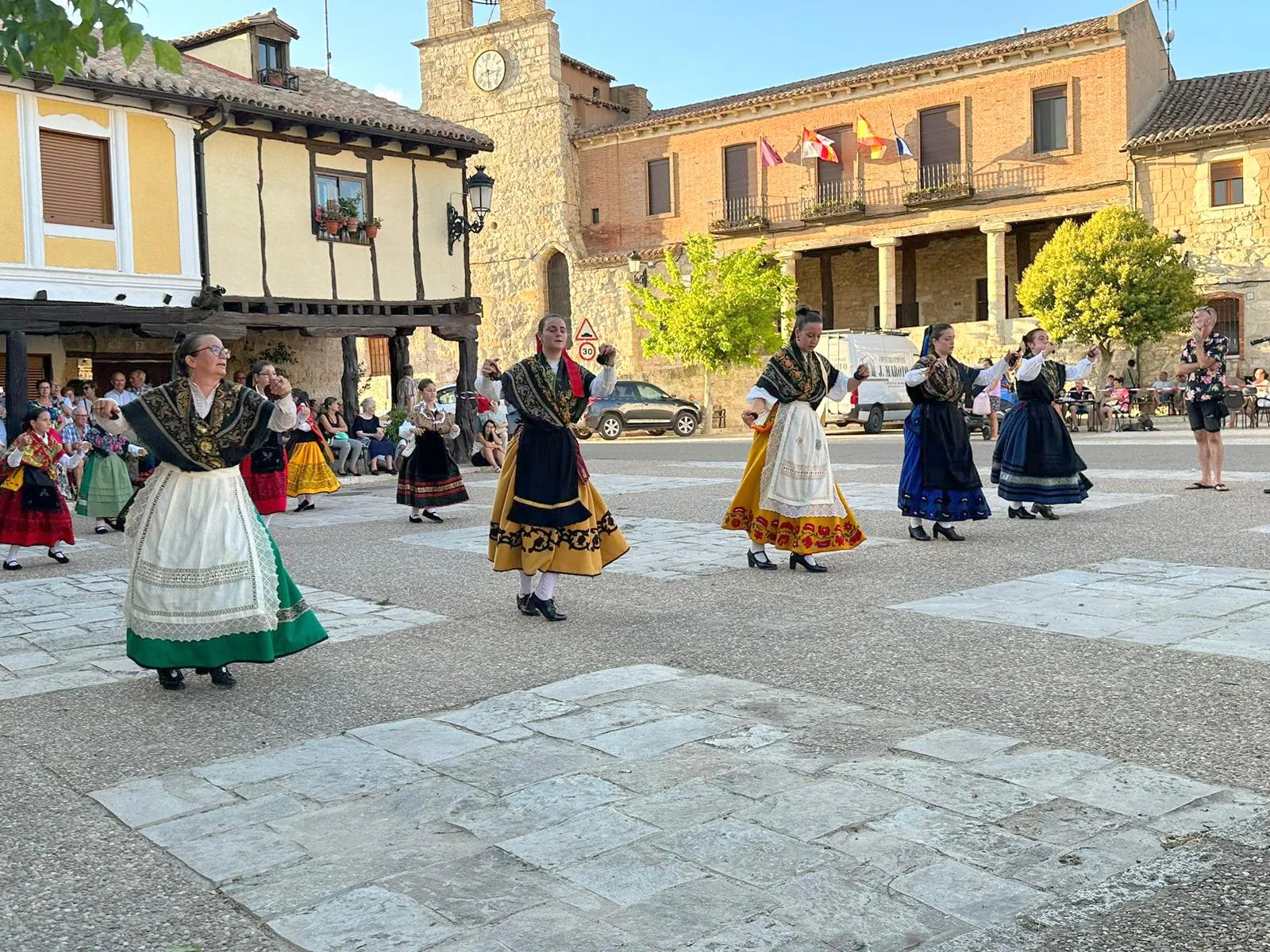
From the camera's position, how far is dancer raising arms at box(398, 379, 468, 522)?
41.7ft

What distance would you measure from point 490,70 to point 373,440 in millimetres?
24436

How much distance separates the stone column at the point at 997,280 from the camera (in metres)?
34.3

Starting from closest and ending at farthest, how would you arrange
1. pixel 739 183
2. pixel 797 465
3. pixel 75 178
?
pixel 797 465 → pixel 75 178 → pixel 739 183

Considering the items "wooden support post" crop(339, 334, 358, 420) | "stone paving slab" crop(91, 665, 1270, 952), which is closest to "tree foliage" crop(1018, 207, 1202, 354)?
"wooden support post" crop(339, 334, 358, 420)

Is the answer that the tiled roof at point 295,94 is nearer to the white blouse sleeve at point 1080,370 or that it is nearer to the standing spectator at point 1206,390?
the white blouse sleeve at point 1080,370

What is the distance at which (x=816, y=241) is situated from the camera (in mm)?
37969

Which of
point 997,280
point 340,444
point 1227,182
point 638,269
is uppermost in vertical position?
point 1227,182

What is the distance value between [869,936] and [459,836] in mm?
1271

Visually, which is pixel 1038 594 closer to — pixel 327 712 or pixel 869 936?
pixel 327 712

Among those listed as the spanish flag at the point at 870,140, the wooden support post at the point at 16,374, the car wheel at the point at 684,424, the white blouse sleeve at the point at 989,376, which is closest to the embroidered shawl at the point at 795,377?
the white blouse sleeve at the point at 989,376

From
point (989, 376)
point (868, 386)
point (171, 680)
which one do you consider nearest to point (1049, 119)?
point (868, 386)

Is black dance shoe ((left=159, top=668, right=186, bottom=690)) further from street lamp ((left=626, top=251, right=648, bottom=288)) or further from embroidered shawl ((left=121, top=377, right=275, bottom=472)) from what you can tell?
street lamp ((left=626, top=251, right=648, bottom=288))

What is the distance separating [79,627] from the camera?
7.38 metres

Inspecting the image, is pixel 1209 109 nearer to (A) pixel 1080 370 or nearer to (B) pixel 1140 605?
(A) pixel 1080 370
